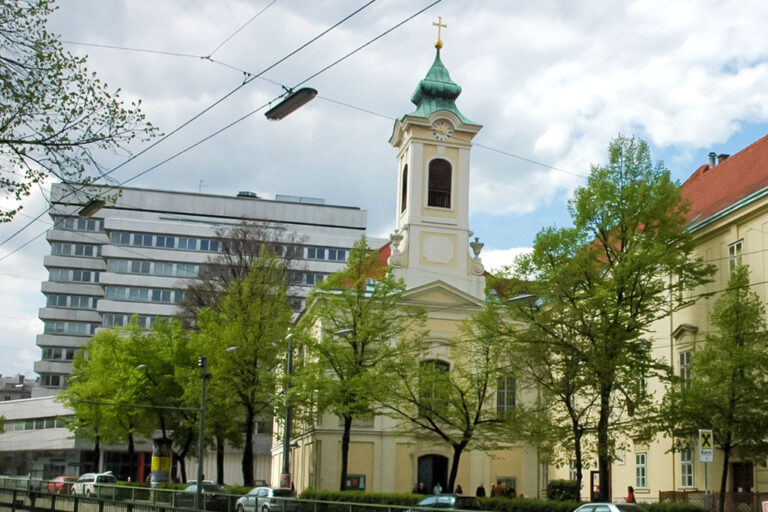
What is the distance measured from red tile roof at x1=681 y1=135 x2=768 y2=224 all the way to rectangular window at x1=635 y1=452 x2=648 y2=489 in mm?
9736

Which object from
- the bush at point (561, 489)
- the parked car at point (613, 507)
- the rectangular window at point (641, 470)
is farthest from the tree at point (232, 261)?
the parked car at point (613, 507)

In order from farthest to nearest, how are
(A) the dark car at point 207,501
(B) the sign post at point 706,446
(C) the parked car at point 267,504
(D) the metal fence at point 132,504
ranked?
(A) the dark car at point 207,501 → (C) the parked car at point 267,504 → (B) the sign post at point 706,446 → (D) the metal fence at point 132,504

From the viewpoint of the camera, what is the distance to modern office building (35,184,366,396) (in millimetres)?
93250

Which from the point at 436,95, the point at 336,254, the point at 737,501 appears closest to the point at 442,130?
the point at 436,95

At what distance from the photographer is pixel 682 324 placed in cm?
3578

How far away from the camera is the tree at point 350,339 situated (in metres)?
39.3

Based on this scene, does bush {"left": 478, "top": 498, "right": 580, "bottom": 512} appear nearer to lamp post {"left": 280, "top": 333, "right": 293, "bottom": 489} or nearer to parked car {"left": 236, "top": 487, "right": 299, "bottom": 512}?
lamp post {"left": 280, "top": 333, "right": 293, "bottom": 489}

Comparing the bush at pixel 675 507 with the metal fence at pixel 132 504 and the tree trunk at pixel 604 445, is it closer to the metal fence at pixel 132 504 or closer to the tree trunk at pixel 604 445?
the tree trunk at pixel 604 445

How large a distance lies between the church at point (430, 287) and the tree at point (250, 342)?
5245 mm

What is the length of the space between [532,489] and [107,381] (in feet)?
76.0

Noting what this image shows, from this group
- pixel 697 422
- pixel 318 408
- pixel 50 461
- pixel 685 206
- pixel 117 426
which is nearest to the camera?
pixel 697 422

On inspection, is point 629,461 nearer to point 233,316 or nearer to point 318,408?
point 318,408

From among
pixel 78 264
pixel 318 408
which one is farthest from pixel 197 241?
pixel 318 408

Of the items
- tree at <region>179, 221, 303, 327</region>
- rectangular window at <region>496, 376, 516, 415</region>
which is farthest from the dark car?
tree at <region>179, 221, 303, 327</region>
